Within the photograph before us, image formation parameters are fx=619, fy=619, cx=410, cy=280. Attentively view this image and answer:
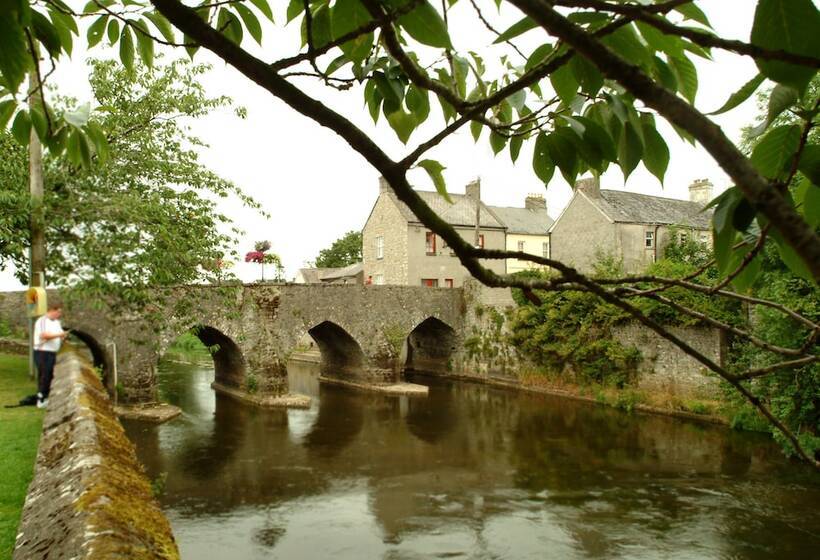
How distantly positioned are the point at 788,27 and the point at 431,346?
28549 mm

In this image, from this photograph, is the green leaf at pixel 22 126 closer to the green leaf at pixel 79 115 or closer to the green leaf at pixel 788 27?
the green leaf at pixel 79 115

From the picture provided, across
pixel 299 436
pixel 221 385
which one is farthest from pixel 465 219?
pixel 299 436

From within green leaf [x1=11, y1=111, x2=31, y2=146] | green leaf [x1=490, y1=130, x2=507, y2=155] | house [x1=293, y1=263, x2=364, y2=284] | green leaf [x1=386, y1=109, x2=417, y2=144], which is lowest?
green leaf [x1=490, y1=130, x2=507, y2=155]

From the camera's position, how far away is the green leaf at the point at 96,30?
5.58 feet

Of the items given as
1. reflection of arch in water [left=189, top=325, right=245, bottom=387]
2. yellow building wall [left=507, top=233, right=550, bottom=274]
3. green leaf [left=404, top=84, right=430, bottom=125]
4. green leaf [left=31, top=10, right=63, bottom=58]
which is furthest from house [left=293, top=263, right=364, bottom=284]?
green leaf [left=404, top=84, right=430, bottom=125]

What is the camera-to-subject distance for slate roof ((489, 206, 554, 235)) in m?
35.4

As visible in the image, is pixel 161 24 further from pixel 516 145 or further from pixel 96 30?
pixel 516 145

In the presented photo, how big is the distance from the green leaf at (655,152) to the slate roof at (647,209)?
26770mm

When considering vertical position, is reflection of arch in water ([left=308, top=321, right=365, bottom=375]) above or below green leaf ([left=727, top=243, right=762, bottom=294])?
below

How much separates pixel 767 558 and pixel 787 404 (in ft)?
15.8

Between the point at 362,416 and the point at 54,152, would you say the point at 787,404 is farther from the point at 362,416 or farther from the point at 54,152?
the point at 54,152

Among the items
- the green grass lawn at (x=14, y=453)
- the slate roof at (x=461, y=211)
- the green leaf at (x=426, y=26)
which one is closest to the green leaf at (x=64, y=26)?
the green leaf at (x=426, y=26)

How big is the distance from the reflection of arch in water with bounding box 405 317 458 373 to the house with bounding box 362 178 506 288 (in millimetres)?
2959

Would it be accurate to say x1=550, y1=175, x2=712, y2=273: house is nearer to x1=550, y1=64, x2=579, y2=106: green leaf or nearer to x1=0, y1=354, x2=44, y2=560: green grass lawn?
x1=0, y1=354, x2=44, y2=560: green grass lawn
